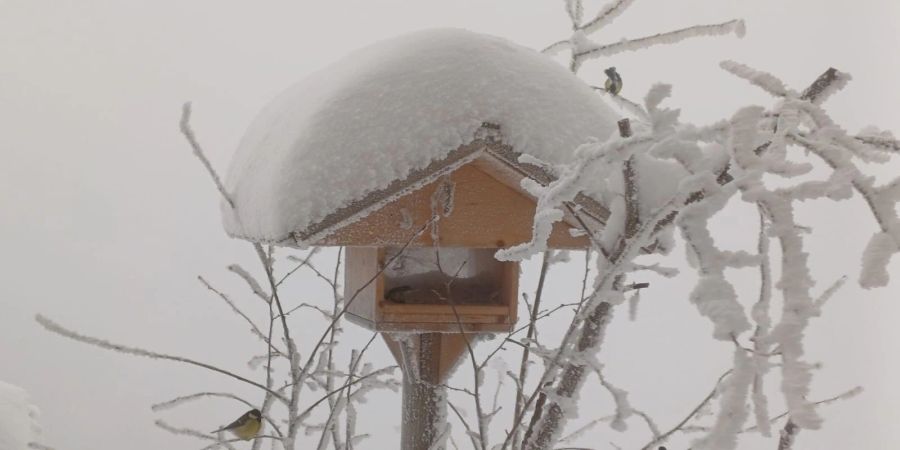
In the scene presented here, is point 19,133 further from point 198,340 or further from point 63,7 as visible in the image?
point 198,340

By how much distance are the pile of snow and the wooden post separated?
2.76 ft

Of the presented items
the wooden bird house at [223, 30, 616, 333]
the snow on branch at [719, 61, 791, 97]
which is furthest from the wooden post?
the snow on branch at [719, 61, 791, 97]

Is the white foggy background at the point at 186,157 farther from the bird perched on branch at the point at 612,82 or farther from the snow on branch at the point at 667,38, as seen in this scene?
the snow on branch at the point at 667,38

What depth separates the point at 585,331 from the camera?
1.84 ft

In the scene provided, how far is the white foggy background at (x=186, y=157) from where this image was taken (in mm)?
1959

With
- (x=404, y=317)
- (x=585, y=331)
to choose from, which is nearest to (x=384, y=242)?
(x=404, y=317)

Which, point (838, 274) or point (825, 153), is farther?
point (838, 274)

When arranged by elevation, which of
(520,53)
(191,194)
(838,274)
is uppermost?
(191,194)

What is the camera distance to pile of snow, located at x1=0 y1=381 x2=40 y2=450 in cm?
146

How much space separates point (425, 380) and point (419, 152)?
381mm

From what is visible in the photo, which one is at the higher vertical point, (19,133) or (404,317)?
(19,133)

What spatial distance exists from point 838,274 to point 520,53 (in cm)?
164

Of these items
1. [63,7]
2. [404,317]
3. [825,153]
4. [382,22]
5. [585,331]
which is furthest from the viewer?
[382,22]

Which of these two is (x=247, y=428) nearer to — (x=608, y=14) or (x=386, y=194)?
(x=386, y=194)
